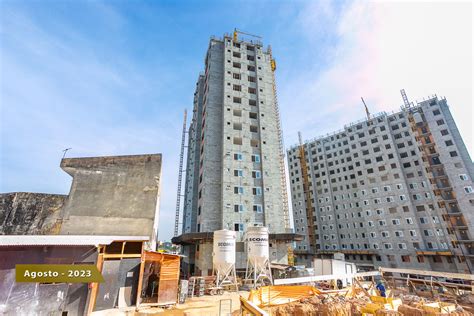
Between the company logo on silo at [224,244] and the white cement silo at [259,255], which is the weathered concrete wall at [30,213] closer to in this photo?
the company logo on silo at [224,244]

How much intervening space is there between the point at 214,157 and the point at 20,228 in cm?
2442

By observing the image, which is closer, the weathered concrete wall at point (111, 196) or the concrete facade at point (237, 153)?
the weathered concrete wall at point (111, 196)

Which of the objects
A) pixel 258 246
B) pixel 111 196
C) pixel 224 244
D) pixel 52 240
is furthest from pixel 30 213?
pixel 258 246

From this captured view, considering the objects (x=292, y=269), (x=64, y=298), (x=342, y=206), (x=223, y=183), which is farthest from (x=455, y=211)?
(x=64, y=298)

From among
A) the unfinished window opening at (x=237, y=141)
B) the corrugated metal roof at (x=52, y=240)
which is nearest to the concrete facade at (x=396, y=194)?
the unfinished window opening at (x=237, y=141)

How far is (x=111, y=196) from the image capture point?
1933cm

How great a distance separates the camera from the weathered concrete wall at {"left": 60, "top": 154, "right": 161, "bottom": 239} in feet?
59.6

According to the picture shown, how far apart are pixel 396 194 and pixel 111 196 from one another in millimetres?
60703

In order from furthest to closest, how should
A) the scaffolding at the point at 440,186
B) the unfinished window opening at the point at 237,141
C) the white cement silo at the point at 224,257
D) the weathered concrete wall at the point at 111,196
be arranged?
the scaffolding at the point at 440,186 → the unfinished window opening at the point at 237,141 → the white cement silo at the point at 224,257 → the weathered concrete wall at the point at 111,196

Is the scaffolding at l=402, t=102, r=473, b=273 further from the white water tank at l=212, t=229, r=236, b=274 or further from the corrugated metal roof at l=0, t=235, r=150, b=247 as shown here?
the corrugated metal roof at l=0, t=235, r=150, b=247

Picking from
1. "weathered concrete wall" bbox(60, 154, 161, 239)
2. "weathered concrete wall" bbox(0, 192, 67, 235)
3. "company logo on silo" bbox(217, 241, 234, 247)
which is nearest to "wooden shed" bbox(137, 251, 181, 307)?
"weathered concrete wall" bbox(60, 154, 161, 239)

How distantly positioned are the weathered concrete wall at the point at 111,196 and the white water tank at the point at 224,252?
291 inches

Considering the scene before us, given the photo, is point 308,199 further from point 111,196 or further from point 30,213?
point 30,213

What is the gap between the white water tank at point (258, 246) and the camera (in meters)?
24.3
